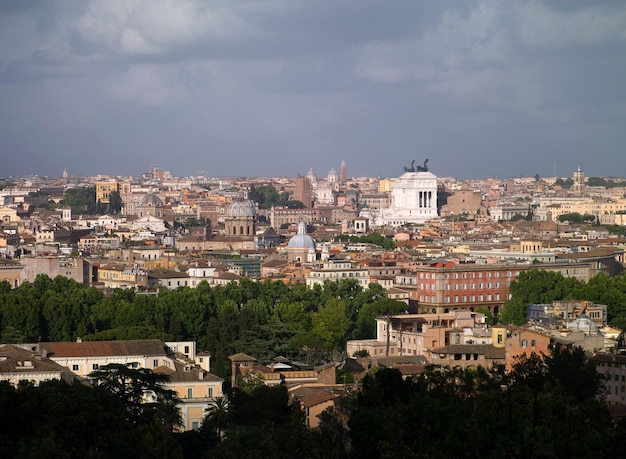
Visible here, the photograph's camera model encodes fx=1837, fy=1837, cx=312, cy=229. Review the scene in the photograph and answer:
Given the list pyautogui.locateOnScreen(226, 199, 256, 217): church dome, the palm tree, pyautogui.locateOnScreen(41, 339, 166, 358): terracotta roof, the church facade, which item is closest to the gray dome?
the church facade

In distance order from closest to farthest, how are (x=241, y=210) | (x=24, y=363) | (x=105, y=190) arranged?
(x=24, y=363)
(x=241, y=210)
(x=105, y=190)

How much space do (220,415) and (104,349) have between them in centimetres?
565

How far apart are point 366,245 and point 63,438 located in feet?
194

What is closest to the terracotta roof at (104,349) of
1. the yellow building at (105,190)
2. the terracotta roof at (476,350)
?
the terracotta roof at (476,350)

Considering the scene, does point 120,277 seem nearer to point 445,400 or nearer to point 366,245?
point 366,245

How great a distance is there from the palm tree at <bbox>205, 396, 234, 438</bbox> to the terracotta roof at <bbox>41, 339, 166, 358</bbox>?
4128 millimetres

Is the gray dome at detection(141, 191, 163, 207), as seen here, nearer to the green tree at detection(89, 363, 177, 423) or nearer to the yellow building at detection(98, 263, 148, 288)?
the yellow building at detection(98, 263, 148, 288)

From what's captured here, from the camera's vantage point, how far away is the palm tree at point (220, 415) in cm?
3391

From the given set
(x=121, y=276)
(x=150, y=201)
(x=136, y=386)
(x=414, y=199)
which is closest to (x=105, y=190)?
(x=150, y=201)

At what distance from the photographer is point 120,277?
67.8 m

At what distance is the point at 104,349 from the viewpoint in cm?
3897

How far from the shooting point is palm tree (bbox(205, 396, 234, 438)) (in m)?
33.9

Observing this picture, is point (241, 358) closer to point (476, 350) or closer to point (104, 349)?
point (104, 349)

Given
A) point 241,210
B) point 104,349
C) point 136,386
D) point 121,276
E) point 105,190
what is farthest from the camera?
point 105,190
